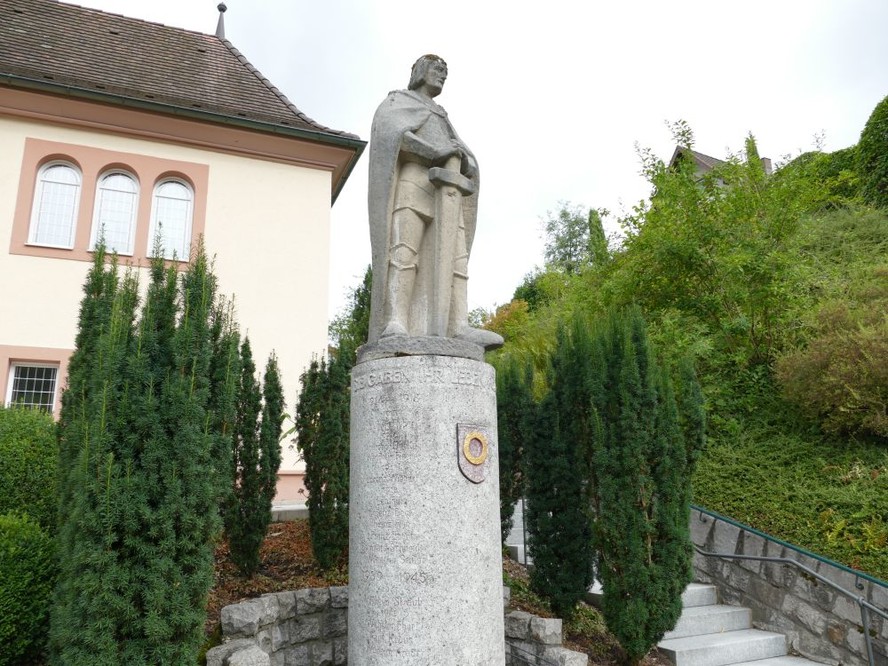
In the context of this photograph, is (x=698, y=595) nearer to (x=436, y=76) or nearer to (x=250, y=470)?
(x=250, y=470)

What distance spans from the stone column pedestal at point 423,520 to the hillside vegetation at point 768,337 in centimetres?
320

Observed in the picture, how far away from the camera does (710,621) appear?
6289mm

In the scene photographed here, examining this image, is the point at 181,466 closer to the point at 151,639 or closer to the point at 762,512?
the point at 151,639

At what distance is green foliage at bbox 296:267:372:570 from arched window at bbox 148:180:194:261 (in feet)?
22.2

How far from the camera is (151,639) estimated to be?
10.6 ft

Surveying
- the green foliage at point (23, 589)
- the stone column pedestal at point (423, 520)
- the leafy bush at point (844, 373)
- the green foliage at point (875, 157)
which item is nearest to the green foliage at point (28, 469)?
the green foliage at point (23, 589)

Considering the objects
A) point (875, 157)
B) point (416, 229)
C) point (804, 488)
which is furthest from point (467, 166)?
point (875, 157)

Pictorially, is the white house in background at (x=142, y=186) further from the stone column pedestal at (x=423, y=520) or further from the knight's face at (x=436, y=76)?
the stone column pedestal at (x=423, y=520)

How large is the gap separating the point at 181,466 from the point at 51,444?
106 inches

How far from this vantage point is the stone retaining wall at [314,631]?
414 centimetres

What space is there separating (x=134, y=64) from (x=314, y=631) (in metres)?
11.9

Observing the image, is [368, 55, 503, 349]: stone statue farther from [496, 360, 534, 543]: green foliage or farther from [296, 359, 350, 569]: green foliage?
[496, 360, 534, 543]: green foliage

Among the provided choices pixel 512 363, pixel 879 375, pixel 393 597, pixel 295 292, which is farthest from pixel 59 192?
pixel 879 375

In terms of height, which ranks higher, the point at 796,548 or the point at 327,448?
the point at 327,448
